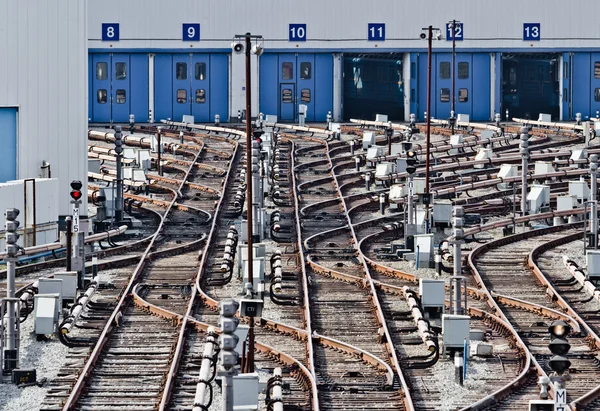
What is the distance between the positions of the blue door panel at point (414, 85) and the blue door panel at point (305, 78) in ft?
16.2

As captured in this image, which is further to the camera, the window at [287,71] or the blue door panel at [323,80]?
the blue door panel at [323,80]

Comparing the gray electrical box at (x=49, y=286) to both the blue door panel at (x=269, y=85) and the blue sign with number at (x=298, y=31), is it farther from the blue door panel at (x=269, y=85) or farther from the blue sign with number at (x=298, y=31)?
the blue sign with number at (x=298, y=31)

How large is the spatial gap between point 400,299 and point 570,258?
7639 mm

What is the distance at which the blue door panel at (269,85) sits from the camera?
78.9 metres

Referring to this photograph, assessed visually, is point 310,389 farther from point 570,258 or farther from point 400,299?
point 570,258

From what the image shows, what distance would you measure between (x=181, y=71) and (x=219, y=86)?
2.06m

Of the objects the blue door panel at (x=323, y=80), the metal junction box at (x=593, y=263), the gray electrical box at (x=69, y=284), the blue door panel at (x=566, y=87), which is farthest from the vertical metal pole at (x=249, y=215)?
the blue door panel at (x=566, y=87)

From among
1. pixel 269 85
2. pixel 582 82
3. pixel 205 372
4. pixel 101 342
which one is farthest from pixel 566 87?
pixel 205 372

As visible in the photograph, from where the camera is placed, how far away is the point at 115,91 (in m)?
78.9

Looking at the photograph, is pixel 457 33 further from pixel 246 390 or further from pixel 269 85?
pixel 246 390

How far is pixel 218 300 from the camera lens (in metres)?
33.3

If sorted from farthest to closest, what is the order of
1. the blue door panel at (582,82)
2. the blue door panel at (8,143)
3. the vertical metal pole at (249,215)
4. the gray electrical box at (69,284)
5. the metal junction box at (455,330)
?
the blue door panel at (582,82) → the blue door panel at (8,143) → the gray electrical box at (69,284) → the metal junction box at (455,330) → the vertical metal pole at (249,215)

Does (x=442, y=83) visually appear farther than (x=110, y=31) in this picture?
Yes

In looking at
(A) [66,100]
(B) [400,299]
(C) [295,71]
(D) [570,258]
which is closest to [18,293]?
(B) [400,299]
